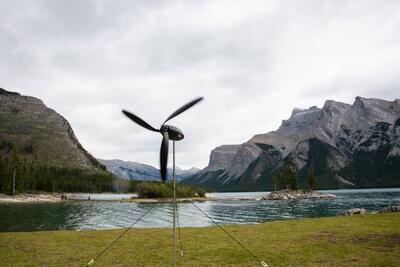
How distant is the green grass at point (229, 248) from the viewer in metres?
20.5

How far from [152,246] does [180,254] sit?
4.09 metres

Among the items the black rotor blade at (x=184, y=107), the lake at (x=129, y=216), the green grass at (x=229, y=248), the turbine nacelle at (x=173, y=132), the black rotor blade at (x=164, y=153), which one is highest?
the black rotor blade at (x=184, y=107)

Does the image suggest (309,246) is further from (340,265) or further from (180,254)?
(180,254)

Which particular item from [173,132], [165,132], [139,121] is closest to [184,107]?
[173,132]

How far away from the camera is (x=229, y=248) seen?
81.4ft

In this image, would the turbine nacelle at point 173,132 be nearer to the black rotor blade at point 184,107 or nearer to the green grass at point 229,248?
the black rotor blade at point 184,107

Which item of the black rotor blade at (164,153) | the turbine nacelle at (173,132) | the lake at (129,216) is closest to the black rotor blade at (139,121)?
the turbine nacelle at (173,132)

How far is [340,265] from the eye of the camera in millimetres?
18766

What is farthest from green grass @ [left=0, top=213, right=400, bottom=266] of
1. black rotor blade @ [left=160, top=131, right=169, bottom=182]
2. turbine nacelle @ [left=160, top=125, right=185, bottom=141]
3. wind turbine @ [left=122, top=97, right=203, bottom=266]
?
turbine nacelle @ [left=160, top=125, right=185, bottom=141]

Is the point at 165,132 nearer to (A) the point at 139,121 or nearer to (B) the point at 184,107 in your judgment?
(A) the point at 139,121

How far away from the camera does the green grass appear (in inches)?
806

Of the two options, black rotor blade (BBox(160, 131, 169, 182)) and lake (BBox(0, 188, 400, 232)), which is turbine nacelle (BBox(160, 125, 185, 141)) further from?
lake (BBox(0, 188, 400, 232))

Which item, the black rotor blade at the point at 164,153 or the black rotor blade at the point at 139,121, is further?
the black rotor blade at the point at 139,121

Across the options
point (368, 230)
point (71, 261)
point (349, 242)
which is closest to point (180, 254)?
point (71, 261)
